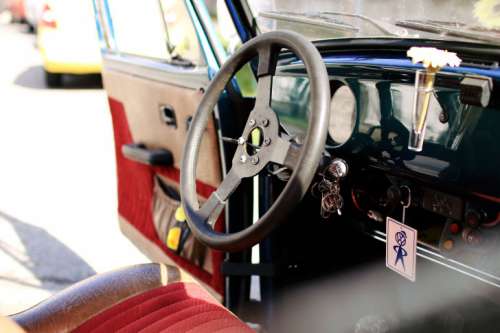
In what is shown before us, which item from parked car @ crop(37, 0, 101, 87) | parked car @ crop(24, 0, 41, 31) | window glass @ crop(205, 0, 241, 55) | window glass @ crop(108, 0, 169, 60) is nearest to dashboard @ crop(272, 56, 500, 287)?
window glass @ crop(205, 0, 241, 55)

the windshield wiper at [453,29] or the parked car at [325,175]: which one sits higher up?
the windshield wiper at [453,29]

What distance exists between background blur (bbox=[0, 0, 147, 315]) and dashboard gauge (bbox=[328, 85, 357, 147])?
175cm

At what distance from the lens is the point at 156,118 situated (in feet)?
8.82

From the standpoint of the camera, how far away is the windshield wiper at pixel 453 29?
162 cm

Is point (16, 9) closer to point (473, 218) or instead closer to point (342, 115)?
point (342, 115)

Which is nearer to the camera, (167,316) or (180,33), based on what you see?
(167,316)

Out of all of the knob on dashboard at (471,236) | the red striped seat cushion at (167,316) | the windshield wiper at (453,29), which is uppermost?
the windshield wiper at (453,29)

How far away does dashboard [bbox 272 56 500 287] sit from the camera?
1549 millimetres

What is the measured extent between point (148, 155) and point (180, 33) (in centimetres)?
53

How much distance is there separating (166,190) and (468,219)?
147 cm

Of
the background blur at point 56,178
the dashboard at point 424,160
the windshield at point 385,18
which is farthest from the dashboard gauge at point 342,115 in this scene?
the background blur at point 56,178

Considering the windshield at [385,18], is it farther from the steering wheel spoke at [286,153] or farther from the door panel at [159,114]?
the steering wheel spoke at [286,153]

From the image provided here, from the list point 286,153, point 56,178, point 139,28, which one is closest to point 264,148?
point 286,153

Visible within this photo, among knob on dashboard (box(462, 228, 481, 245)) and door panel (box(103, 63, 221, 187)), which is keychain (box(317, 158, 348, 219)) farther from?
door panel (box(103, 63, 221, 187))
